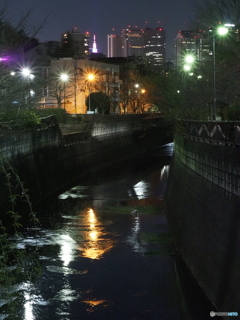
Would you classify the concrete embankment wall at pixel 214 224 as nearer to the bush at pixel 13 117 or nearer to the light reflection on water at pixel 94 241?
the light reflection on water at pixel 94 241

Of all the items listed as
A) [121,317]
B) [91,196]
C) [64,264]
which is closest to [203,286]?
[121,317]

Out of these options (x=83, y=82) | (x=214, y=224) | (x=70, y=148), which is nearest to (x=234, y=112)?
(x=214, y=224)

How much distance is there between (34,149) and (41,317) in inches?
878

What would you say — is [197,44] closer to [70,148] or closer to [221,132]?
[70,148]

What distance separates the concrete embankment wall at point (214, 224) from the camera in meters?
12.8

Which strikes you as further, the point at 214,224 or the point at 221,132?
the point at 221,132

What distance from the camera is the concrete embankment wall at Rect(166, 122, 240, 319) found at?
12.8m

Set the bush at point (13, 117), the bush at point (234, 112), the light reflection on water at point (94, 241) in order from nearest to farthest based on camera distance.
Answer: the bush at point (13, 117), the light reflection on water at point (94, 241), the bush at point (234, 112)

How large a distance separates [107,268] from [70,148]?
2908 centimetres

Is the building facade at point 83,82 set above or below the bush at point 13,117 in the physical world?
above

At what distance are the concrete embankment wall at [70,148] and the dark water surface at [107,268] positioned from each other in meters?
2.75

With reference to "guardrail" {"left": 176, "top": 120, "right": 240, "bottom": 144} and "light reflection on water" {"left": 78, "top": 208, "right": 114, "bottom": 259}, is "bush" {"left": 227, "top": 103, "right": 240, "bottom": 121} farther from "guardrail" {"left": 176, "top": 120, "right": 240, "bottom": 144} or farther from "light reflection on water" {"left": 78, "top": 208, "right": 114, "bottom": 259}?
"light reflection on water" {"left": 78, "top": 208, "right": 114, "bottom": 259}

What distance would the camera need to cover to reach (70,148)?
47500mm

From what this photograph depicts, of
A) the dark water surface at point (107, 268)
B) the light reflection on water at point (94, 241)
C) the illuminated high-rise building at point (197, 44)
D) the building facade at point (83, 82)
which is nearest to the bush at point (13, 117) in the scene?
the dark water surface at point (107, 268)
